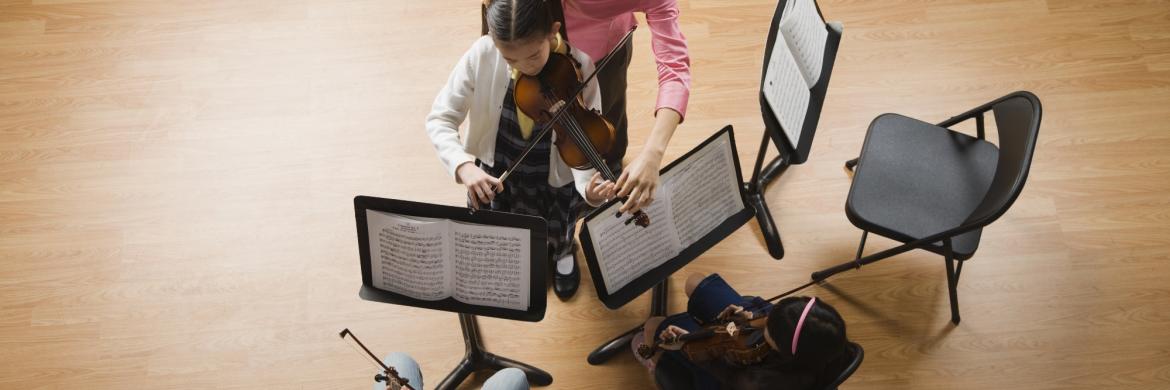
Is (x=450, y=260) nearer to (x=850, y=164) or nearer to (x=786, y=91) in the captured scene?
(x=786, y=91)

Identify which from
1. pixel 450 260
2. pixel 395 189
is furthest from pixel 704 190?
pixel 395 189

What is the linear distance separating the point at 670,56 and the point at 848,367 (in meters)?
0.74

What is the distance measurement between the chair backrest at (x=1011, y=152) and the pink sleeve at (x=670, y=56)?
28.9 inches

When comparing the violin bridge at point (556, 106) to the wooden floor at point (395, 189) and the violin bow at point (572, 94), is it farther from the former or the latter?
the wooden floor at point (395, 189)

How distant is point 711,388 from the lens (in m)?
1.83

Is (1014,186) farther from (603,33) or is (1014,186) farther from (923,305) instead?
(603,33)

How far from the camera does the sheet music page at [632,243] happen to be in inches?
67.9

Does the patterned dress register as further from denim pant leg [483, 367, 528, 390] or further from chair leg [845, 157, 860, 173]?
chair leg [845, 157, 860, 173]

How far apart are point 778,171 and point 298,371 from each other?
154 centimetres

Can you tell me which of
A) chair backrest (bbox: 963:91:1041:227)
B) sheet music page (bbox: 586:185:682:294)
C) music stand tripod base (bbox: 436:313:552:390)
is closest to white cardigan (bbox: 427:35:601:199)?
sheet music page (bbox: 586:185:682:294)

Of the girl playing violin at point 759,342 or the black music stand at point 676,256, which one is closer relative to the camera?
the girl playing violin at point 759,342

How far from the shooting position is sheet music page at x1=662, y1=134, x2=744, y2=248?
1.79 m

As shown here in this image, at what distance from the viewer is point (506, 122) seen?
174 centimetres

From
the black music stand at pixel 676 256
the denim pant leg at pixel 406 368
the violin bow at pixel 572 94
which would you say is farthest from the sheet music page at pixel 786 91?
the denim pant leg at pixel 406 368
